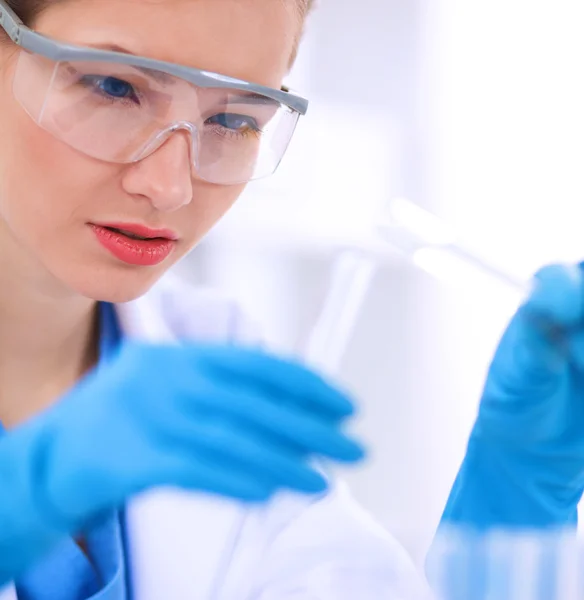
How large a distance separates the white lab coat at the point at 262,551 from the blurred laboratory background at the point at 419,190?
530mm

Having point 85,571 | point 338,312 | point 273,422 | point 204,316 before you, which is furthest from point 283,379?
point 204,316

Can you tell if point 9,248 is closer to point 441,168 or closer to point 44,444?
point 44,444

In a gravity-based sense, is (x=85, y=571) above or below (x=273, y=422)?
below

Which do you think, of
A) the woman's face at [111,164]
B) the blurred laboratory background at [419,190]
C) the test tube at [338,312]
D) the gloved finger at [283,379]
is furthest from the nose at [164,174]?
the blurred laboratory background at [419,190]

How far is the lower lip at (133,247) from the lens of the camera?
93 centimetres

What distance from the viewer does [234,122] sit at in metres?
1.00

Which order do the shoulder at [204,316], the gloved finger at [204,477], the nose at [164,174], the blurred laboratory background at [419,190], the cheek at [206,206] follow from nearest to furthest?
the gloved finger at [204,477], the nose at [164,174], the cheek at [206,206], the shoulder at [204,316], the blurred laboratory background at [419,190]

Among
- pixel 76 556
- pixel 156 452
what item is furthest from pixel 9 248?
pixel 156 452

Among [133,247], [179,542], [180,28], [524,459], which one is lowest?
[179,542]

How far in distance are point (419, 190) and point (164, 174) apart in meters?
1.18

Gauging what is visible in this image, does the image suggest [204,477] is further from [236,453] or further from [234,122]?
[234,122]

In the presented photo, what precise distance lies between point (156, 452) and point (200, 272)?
4.34 feet

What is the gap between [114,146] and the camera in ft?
2.93

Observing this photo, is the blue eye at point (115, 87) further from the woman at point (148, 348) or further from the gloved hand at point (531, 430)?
the gloved hand at point (531, 430)
